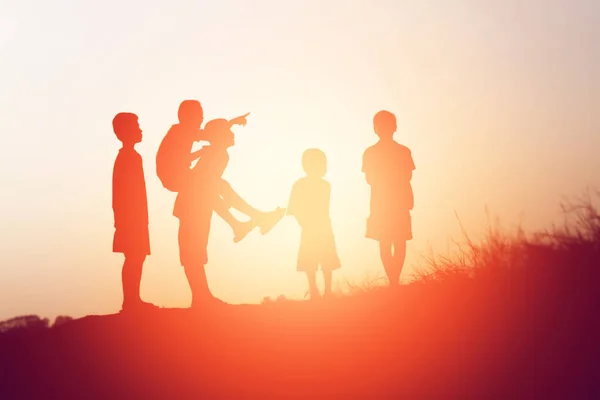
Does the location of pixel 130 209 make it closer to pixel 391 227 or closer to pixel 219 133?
pixel 219 133

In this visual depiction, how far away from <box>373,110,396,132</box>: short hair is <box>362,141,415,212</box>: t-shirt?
0.27 m

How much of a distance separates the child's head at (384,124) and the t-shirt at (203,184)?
216 cm

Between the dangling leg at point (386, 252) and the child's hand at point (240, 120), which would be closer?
the child's hand at point (240, 120)

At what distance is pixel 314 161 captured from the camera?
10930mm

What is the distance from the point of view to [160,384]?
277 inches

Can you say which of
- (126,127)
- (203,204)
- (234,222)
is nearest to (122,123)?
(126,127)

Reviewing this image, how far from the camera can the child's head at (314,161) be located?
1093cm

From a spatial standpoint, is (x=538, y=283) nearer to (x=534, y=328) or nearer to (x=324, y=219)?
(x=534, y=328)

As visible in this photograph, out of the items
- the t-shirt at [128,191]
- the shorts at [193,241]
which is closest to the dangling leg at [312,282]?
the shorts at [193,241]

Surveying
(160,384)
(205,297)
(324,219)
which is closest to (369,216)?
(324,219)

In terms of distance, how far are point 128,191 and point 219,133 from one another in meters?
1.44

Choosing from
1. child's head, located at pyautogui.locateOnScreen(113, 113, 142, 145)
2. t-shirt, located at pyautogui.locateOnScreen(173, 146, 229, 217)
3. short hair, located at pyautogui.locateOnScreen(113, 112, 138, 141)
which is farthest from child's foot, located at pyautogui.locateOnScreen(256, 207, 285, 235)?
short hair, located at pyautogui.locateOnScreen(113, 112, 138, 141)

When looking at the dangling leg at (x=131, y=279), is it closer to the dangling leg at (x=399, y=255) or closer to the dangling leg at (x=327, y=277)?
the dangling leg at (x=327, y=277)

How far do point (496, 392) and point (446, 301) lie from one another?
1725 millimetres
